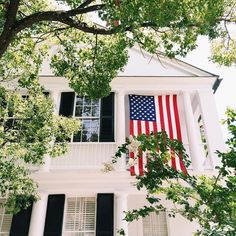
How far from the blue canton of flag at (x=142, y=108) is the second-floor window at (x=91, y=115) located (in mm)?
809

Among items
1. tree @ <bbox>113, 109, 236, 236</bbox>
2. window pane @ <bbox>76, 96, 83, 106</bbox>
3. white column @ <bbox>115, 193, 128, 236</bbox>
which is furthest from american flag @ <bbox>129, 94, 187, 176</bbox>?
tree @ <bbox>113, 109, 236, 236</bbox>

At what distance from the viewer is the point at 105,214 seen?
399 inches

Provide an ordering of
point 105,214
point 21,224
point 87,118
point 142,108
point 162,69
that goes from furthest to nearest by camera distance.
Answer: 1. point 162,69
2. point 87,118
3. point 142,108
4. point 105,214
5. point 21,224

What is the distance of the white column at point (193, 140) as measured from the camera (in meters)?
11.1

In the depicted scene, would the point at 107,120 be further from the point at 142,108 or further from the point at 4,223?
the point at 4,223

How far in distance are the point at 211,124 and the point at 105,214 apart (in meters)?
5.11

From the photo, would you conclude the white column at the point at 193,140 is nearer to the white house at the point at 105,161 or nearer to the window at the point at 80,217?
the white house at the point at 105,161

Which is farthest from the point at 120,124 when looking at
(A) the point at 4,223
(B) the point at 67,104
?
(A) the point at 4,223

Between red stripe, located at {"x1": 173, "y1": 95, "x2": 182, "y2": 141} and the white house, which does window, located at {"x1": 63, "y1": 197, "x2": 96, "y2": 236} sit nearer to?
the white house

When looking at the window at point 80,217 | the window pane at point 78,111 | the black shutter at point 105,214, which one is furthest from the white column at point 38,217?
the window pane at point 78,111

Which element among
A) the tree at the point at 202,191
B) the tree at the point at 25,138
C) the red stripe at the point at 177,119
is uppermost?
the red stripe at the point at 177,119

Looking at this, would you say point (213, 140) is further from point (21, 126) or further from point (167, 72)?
point (21, 126)

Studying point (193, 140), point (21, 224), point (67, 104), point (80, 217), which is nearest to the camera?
point (21, 224)

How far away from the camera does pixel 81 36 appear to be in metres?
9.06
